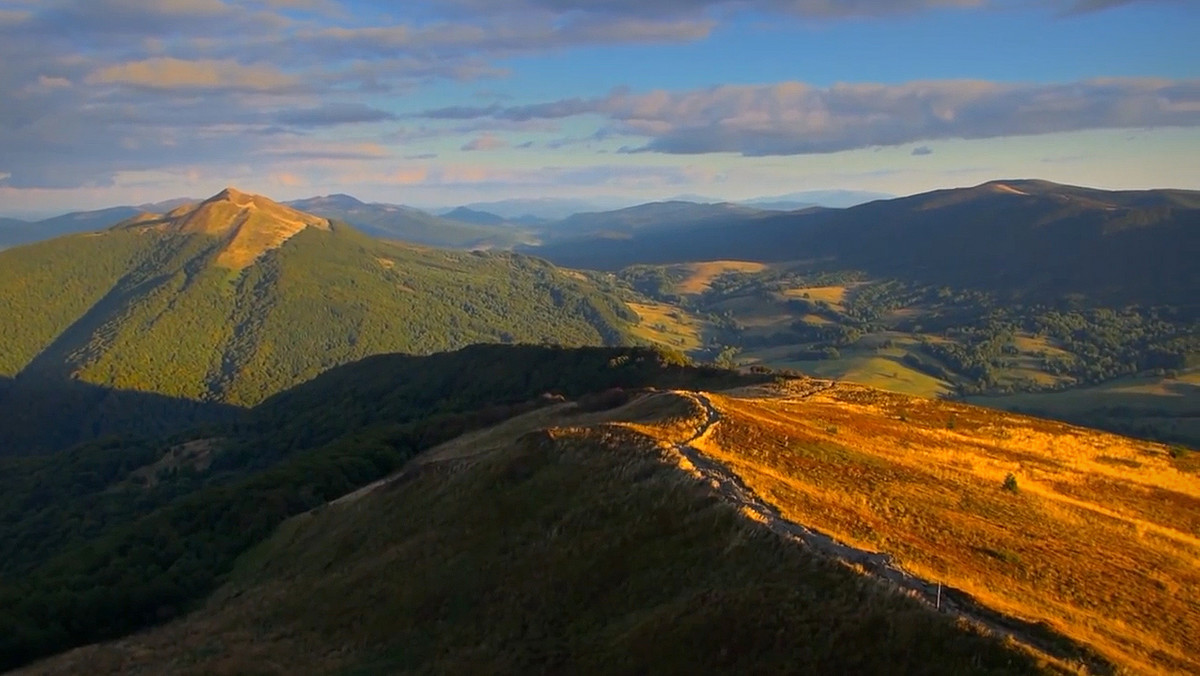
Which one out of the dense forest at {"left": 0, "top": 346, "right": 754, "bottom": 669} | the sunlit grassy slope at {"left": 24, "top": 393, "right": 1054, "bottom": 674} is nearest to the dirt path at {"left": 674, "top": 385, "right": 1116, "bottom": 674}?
the sunlit grassy slope at {"left": 24, "top": 393, "right": 1054, "bottom": 674}

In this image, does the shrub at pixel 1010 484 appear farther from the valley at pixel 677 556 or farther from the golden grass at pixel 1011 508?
the golden grass at pixel 1011 508

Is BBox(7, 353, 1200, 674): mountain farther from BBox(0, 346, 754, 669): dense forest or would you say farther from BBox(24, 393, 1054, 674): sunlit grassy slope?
BBox(0, 346, 754, 669): dense forest

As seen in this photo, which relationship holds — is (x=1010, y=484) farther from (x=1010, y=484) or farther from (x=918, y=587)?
(x=918, y=587)

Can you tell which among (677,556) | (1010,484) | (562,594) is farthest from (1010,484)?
(562,594)

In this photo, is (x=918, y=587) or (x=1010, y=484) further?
(x=1010, y=484)

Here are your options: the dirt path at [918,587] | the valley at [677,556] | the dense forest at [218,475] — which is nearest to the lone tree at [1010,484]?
the valley at [677,556]

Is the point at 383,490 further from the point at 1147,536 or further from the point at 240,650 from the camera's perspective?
the point at 1147,536

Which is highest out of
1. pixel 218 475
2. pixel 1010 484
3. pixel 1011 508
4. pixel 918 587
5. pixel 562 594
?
pixel 918 587
